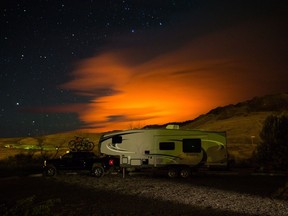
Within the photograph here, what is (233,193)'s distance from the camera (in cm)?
1717

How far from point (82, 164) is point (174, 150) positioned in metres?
5.95

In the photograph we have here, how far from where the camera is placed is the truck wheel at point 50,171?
2553 cm

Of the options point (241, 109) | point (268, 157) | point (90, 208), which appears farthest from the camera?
point (241, 109)

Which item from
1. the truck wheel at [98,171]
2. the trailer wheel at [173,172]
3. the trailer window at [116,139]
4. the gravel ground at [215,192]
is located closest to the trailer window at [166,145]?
the trailer wheel at [173,172]

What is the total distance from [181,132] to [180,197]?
9.18m

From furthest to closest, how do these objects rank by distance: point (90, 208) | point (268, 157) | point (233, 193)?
point (268, 157) < point (233, 193) < point (90, 208)

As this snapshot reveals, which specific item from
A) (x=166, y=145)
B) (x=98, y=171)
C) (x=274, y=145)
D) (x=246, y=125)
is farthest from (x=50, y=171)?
(x=246, y=125)

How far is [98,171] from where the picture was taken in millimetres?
25438

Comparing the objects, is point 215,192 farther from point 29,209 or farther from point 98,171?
point 98,171

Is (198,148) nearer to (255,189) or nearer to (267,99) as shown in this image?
(255,189)

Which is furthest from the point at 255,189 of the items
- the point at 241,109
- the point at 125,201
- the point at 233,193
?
the point at 241,109

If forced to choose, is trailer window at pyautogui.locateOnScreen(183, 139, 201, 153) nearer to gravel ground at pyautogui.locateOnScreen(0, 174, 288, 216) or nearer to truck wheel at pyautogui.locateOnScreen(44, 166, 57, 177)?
gravel ground at pyautogui.locateOnScreen(0, 174, 288, 216)

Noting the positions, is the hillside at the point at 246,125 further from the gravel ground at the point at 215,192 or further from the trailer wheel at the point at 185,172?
the gravel ground at the point at 215,192

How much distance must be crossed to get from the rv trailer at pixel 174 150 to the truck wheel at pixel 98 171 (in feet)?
4.24
